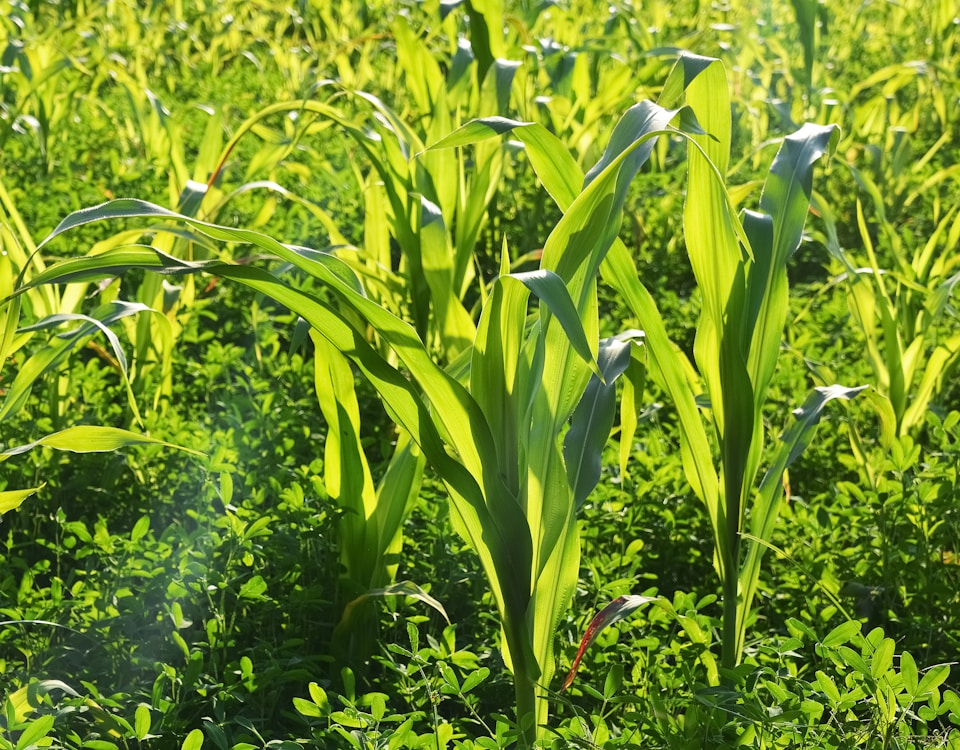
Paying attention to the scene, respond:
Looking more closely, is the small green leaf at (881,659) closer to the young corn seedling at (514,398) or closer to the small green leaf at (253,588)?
the young corn seedling at (514,398)

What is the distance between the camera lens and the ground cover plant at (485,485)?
109cm

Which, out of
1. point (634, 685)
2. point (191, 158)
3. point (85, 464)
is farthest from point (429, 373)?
point (191, 158)

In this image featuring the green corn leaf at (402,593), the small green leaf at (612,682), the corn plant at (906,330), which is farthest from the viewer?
the corn plant at (906,330)

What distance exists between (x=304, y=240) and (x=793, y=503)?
148 cm

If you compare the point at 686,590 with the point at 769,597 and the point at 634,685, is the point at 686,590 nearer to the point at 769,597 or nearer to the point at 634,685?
the point at 769,597

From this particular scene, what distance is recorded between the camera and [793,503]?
1.87 meters

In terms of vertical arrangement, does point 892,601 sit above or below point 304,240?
below

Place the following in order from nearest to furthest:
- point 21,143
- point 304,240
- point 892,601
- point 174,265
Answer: point 174,265 < point 892,601 < point 304,240 < point 21,143

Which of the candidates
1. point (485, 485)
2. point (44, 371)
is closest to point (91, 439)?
point (44, 371)

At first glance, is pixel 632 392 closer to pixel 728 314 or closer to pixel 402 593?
pixel 728 314

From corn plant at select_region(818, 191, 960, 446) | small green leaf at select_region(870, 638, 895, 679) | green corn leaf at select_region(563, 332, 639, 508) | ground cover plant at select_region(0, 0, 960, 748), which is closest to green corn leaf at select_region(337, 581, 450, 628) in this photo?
ground cover plant at select_region(0, 0, 960, 748)

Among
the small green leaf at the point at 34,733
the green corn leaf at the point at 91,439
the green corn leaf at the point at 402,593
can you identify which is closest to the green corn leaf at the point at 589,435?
the green corn leaf at the point at 402,593

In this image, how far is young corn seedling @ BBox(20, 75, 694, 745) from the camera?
1077 mm

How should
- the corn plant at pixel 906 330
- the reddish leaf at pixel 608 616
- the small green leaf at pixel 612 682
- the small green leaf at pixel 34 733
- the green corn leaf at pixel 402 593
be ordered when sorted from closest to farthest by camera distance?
1. the small green leaf at pixel 34 733
2. the small green leaf at pixel 612 682
3. the reddish leaf at pixel 608 616
4. the green corn leaf at pixel 402 593
5. the corn plant at pixel 906 330
